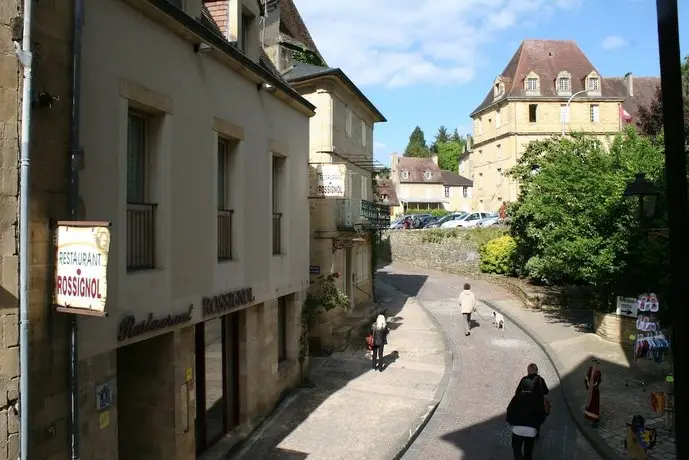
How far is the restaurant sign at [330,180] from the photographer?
1462 centimetres

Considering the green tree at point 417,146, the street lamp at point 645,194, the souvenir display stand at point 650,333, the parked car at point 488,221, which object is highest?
the green tree at point 417,146

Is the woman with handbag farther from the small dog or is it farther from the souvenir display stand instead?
the small dog

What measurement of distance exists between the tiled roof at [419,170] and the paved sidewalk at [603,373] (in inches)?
2052

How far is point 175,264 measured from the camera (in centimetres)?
798

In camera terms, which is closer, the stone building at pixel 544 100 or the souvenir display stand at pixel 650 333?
the souvenir display stand at pixel 650 333

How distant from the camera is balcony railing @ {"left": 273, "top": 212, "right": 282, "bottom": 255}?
12.4 meters

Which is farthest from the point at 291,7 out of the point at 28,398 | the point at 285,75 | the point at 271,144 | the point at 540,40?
the point at 540,40

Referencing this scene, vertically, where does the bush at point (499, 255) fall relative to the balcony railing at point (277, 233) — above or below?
below

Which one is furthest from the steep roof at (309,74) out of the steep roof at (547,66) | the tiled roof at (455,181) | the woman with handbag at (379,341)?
the tiled roof at (455,181)

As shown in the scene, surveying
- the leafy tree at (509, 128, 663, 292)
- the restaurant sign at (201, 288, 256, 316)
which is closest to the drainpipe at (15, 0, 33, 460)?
the restaurant sign at (201, 288, 256, 316)

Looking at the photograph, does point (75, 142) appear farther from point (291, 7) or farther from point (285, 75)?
point (291, 7)

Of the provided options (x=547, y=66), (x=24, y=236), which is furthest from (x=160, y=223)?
(x=547, y=66)

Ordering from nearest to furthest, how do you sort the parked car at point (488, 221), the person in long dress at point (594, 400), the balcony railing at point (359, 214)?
the person in long dress at point (594, 400) → the balcony railing at point (359, 214) → the parked car at point (488, 221)

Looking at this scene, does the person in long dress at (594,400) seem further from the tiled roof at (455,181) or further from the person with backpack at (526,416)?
the tiled roof at (455,181)
